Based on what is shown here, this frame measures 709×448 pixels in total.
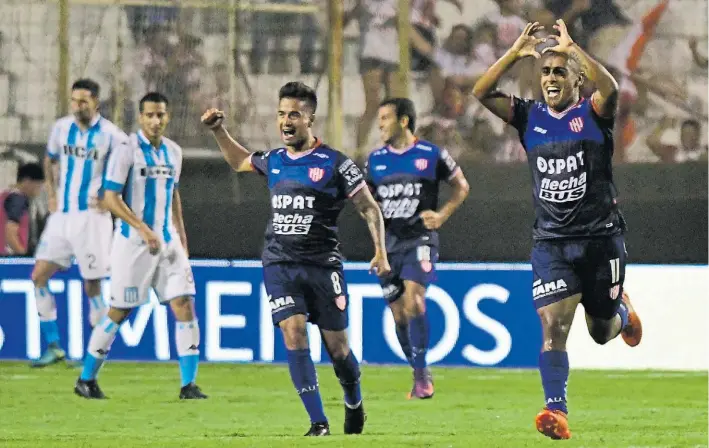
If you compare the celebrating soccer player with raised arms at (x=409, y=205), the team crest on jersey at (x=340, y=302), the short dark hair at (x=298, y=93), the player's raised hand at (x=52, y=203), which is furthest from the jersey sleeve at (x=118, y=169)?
the team crest on jersey at (x=340, y=302)

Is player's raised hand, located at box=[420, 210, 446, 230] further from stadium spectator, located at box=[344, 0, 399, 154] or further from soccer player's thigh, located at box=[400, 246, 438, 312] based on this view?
stadium spectator, located at box=[344, 0, 399, 154]

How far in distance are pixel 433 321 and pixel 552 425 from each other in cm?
609

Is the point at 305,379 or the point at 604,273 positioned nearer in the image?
the point at 604,273

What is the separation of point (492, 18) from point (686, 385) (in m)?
3.84

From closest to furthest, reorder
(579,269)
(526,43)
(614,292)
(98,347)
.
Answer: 1. (526,43)
2. (579,269)
3. (614,292)
4. (98,347)

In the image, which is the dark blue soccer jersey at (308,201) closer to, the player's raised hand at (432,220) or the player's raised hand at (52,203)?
the player's raised hand at (432,220)

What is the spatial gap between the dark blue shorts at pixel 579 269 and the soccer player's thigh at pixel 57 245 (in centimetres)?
623

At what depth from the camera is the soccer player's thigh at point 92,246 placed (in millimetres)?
13867

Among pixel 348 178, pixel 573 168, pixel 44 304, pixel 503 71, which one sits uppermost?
pixel 503 71

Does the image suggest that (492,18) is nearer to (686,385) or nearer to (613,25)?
(613,25)

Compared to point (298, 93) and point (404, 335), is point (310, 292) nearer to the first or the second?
point (298, 93)

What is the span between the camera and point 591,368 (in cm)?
1399

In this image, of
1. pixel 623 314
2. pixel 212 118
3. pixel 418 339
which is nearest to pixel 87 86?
pixel 418 339

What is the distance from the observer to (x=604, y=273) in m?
8.58
